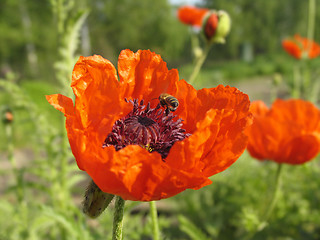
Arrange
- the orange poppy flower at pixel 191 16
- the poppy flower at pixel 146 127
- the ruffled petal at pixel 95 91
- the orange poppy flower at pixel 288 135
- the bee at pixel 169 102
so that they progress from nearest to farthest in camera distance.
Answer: the poppy flower at pixel 146 127, the ruffled petal at pixel 95 91, the bee at pixel 169 102, the orange poppy flower at pixel 288 135, the orange poppy flower at pixel 191 16

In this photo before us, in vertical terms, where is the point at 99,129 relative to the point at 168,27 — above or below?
above

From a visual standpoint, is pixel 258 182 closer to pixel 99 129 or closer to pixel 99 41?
pixel 99 129

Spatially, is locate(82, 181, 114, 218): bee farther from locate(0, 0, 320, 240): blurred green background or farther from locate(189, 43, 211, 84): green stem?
locate(189, 43, 211, 84): green stem

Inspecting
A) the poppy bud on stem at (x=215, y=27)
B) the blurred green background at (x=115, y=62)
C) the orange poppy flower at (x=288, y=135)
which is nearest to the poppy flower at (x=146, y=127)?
the blurred green background at (x=115, y=62)

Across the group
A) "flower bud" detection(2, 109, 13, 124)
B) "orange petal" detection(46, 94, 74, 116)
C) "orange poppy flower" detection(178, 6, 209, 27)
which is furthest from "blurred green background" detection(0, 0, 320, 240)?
"orange petal" detection(46, 94, 74, 116)

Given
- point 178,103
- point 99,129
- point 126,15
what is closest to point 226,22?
point 178,103

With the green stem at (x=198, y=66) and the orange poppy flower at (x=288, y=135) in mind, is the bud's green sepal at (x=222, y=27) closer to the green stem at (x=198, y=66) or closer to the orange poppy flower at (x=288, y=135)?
the green stem at (x=198, y=66)

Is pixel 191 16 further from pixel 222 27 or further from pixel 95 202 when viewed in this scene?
pixel 95 202
